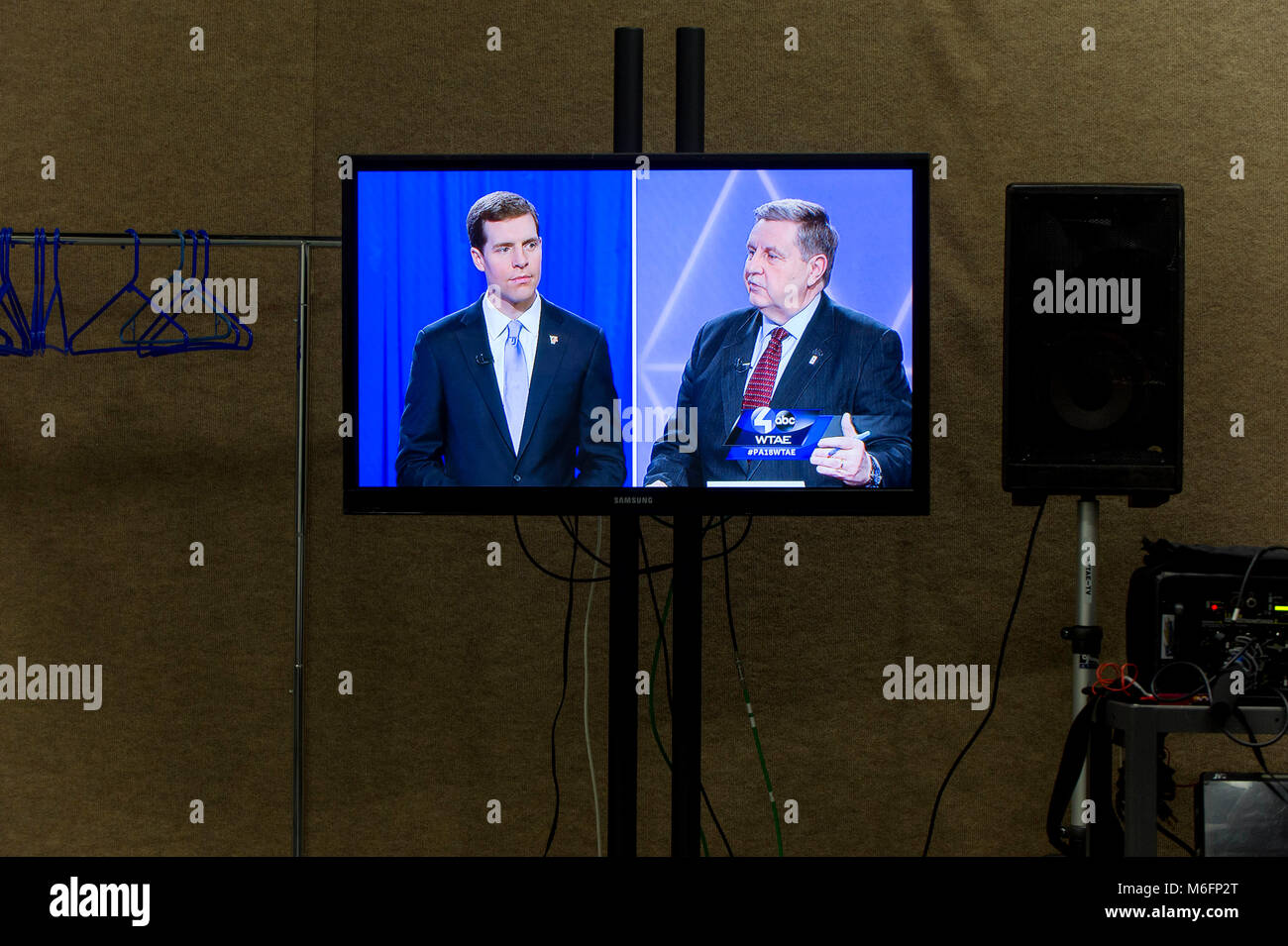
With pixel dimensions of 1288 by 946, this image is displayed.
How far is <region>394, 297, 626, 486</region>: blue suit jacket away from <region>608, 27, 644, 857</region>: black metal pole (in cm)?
16

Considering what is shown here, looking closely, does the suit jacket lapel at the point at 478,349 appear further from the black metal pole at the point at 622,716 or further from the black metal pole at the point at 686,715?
the black metal pole at the point at 686,715

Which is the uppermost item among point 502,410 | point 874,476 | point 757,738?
point 502,410

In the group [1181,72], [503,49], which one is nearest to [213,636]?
[503,49]

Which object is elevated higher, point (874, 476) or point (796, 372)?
point (796, 372)

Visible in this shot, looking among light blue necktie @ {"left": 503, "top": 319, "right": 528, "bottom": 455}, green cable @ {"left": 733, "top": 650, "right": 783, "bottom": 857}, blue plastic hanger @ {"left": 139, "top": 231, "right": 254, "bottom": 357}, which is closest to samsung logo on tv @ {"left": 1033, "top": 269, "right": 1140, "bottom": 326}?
light blue necktie @ {"left": 503, "top": 319, "right": 528, "bottom": 455}

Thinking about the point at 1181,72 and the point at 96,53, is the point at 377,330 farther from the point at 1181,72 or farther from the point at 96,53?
the point at 1181,72

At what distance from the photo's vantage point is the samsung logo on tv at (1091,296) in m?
1.92

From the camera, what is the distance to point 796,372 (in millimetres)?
Result: 1940

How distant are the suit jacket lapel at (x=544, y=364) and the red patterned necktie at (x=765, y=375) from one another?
368mm

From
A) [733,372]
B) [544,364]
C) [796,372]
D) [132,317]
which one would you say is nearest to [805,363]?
[796,372]

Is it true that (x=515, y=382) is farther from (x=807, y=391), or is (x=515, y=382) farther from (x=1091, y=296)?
(x=1091, y=296)
